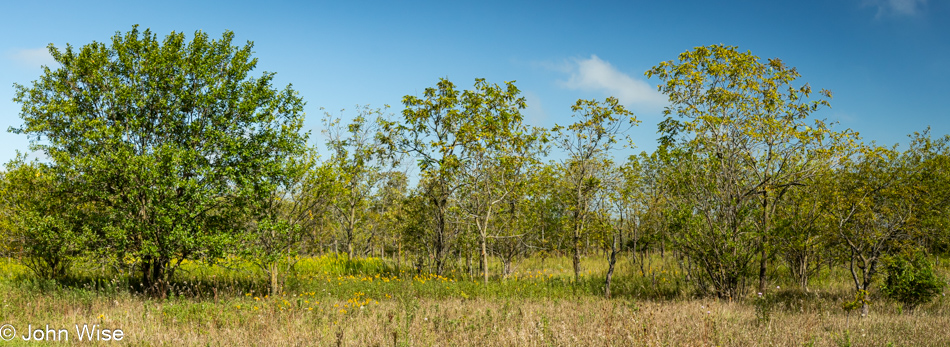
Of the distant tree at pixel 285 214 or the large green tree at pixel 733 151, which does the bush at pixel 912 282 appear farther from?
the distant tree at pixel 285 214

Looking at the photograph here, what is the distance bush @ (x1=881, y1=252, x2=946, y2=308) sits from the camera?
916cm

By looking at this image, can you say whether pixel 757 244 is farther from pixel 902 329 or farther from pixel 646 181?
pixel 646 181

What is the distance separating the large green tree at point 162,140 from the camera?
9781 millimetres

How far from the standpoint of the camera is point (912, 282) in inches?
367

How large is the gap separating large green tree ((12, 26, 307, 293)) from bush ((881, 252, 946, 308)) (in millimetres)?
12327

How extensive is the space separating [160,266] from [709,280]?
1255 centimetres

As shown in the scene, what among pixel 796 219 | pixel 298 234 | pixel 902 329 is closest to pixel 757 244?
pixel 796 219

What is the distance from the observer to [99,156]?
384 inches

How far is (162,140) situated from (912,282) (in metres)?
15.1

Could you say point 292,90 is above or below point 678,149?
above

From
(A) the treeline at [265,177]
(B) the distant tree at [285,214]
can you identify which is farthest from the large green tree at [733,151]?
(B) the distant tree at [285,214]

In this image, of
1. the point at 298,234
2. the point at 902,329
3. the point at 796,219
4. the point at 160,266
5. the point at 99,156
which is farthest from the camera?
the point at 298,234

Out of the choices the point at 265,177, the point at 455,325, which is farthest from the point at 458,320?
the point at 265,177

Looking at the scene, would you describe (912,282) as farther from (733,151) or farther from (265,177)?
(265,177)
